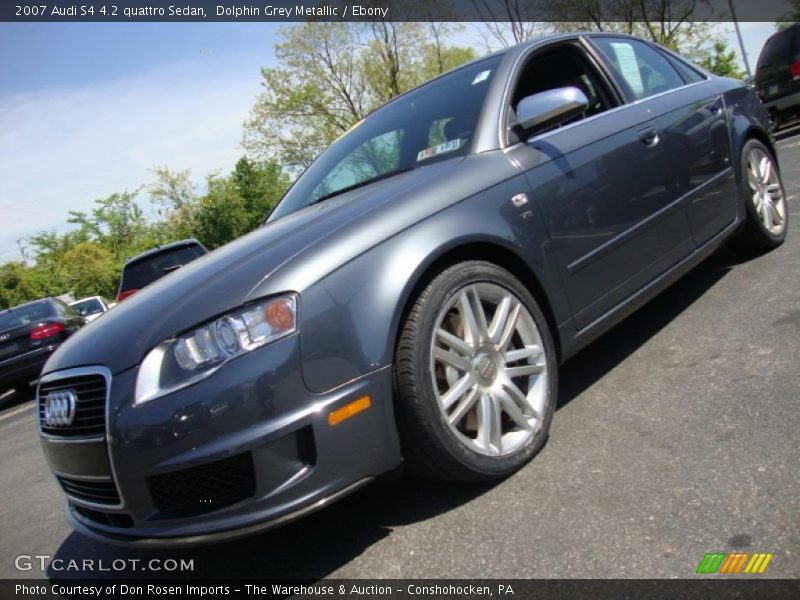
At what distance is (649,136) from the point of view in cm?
335

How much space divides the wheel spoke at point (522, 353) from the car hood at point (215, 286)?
668mm

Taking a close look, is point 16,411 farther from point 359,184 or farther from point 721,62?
point 721,62

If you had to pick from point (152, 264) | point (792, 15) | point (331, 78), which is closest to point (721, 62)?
point (792, 15)

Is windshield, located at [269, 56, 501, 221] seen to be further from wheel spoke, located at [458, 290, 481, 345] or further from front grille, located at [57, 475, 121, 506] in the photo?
front grille, located at [57, 475, 121, 506]

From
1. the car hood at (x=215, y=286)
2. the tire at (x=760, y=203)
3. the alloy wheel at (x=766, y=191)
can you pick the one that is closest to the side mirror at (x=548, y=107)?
the car hood at (x=215, y=286)

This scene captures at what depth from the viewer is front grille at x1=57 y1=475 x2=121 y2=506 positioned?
2.06m

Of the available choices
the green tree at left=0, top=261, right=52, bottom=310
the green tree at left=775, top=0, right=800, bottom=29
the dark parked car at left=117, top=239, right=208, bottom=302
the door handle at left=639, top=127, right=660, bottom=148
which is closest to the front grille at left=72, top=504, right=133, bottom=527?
the door handle at left=639, top=127, right=660, bottom=148

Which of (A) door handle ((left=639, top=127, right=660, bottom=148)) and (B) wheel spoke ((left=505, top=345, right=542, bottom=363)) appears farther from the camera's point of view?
(A) door handle ((left=639, top=127, right=660, bottom=148))

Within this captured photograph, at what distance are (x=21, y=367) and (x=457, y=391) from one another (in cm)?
A: 853

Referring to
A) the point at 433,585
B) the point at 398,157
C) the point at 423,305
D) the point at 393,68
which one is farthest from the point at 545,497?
the point at 393,68

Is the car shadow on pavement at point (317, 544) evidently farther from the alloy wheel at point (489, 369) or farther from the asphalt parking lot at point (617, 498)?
the alloy wheel at point (489, 369)

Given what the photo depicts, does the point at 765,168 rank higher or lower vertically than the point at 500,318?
lower

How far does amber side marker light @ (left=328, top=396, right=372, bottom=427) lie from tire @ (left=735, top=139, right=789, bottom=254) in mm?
3148

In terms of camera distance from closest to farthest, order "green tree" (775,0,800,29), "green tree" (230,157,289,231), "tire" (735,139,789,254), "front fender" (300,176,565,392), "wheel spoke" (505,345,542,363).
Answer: "front fender" (300,176,565,392) → "wheel spoke" (505,345,542,363) → "tire" (735,139,789,254) → "green tree" (230,157,289,231) → "green tree" (775,0,800,29)
